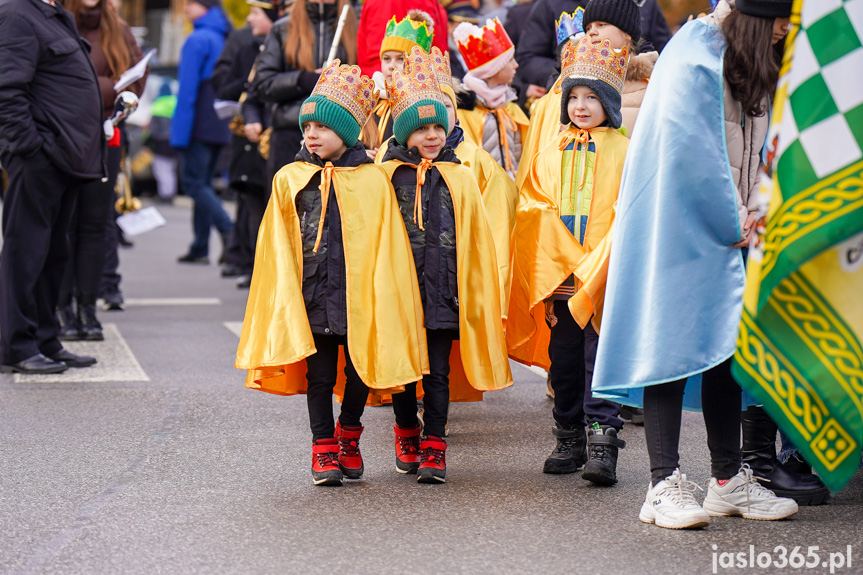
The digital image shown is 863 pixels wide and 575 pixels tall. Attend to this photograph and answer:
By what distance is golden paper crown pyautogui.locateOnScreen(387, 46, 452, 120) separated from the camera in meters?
4.80

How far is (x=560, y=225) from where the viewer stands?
15.9 ft

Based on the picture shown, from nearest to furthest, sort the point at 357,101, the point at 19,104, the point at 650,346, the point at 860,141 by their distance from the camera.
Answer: the point at 860,141
the point at 650,346
the point at 357,101
the point at 19,104

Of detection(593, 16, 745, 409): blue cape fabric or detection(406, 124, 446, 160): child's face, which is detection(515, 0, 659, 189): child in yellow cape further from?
detection(593, 16, 745, 409): blue cape fabric

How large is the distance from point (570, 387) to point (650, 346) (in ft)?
3.09

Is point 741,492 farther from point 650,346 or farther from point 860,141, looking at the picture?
point 860,141

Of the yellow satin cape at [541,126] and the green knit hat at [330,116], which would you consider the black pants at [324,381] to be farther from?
the yellow satin cape at [541,126]

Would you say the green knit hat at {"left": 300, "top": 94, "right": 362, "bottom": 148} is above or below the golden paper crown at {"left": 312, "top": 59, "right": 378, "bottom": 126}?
below

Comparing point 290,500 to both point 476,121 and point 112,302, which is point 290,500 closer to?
point 476,121

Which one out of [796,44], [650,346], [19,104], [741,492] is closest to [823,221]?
[796,44]

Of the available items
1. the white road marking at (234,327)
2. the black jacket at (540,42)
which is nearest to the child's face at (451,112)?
the black jacket at (540,42)

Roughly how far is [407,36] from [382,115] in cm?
43

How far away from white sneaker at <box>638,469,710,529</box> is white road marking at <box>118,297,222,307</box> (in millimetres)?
6456

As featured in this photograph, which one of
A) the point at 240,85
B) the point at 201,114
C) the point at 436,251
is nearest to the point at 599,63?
the point at 436,251

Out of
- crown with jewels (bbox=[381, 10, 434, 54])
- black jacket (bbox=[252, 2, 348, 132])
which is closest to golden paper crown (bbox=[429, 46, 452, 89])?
crown with jewels (bbox=[381, 10, 434, 54])
